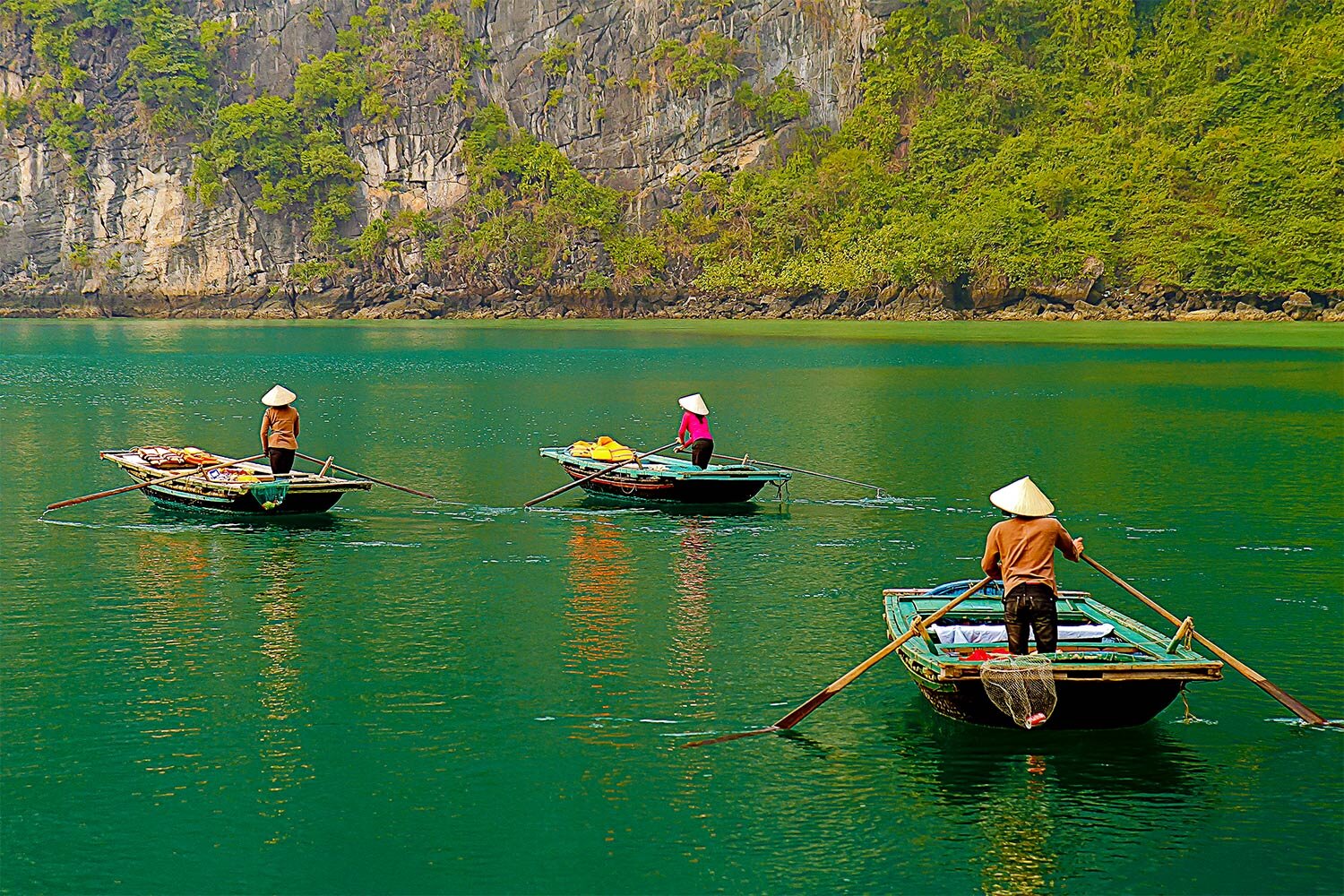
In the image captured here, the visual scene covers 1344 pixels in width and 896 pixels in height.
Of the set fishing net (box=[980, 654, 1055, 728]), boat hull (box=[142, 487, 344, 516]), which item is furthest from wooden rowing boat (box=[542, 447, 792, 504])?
fishing net (box=[980, 654, 1055, 728])

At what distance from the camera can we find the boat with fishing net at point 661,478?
23.1 metres

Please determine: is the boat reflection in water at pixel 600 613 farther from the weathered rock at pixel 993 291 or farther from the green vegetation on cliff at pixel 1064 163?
the weathered rock at pixel 993 291

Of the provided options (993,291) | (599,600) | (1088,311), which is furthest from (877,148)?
(599,600)

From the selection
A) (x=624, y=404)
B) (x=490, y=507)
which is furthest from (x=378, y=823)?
(x=624, y=404)

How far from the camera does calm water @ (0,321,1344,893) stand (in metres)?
9.77

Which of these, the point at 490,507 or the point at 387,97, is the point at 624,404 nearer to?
the point at 490,507

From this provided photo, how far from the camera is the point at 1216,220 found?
101438 mm

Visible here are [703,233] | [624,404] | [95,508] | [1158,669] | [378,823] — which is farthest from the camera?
[703,233]

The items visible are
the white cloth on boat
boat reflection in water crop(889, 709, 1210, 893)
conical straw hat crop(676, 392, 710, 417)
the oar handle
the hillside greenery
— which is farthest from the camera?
the hillside greenery

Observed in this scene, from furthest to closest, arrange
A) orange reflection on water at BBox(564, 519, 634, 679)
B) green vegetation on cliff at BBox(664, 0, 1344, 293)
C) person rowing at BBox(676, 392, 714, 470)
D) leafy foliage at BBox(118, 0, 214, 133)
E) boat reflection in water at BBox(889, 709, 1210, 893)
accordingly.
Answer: leafy foliage at BBox(118, 0, 214, 133) → green vegetation on cliff at BBox(664, 0, 1344, 293) → person rowing at BBox(676, 392, 714, 470) → orange reflection on water at BBox(564, 519, 634, 679) → boat reflection in water at BBox(889, 709, 1210, 893)

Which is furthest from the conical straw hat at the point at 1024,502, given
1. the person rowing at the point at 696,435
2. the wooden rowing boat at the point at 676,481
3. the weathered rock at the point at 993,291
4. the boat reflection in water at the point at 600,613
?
the weathered rock at the point at 993,291

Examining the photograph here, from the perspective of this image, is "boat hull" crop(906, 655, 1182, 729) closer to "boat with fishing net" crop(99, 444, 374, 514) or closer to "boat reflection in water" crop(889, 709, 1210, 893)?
"boat reflection in water" crop(889, 709, 1210, 893)

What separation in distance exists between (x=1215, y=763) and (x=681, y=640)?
5.71 meters

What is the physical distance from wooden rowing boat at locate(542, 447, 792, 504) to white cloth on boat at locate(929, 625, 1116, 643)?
1029cm
